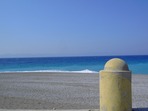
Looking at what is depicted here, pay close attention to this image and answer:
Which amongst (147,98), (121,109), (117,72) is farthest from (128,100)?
(147,98)

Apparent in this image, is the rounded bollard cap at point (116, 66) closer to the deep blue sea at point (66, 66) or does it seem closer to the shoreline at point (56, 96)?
the shoreline at point (56, 96)

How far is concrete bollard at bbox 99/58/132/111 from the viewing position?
568 centimetres

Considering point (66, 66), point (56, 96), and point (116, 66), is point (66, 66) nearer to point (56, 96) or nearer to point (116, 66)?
point (56, 96)

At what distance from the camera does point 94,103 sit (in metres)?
9.76

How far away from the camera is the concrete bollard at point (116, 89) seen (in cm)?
568

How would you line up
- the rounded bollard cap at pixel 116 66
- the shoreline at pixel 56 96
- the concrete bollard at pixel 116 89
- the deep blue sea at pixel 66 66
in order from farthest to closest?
the deep blue sea at pixel 66 66 < the shoreline at pixel 56 96 < the rounded bollard cap at pixel 116 66 < the concrete bollard at pixel 116 89

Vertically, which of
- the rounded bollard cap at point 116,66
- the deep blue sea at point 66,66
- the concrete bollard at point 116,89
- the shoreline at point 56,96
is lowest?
the shoreline at point 56,96

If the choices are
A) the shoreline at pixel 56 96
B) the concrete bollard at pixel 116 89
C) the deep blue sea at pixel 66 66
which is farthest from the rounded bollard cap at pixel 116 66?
the deep blue sea at pixel 66 66

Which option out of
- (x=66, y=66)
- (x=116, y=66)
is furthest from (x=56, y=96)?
(x=66, y=66)

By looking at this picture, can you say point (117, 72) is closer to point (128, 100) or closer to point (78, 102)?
point (128, 100)

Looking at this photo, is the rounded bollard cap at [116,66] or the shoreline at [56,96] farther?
the shoreline at [56,96]

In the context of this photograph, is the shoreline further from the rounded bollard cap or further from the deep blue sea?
the deep blue sea

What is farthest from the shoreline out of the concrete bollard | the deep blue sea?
the deep blue sea

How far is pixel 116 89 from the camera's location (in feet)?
18.6
